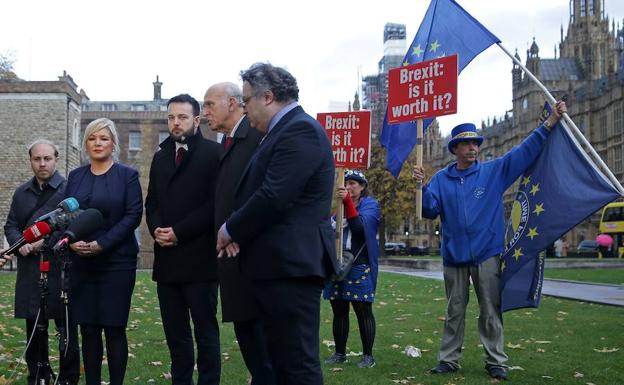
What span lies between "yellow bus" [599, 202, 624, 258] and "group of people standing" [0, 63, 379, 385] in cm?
5083

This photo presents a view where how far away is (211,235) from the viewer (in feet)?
18.4

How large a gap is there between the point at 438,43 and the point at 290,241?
4491mm

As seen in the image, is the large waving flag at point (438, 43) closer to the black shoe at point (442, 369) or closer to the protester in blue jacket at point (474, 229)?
the protester in blue jacket at point (474, 229)

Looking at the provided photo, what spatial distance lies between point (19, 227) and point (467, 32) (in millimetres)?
4741

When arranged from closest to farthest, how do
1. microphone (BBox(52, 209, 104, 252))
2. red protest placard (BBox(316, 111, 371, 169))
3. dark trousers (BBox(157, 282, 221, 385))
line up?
microphone (BBox(52, 209, 104, 252))
dark trousers (BBox(157, 282, 221, 385))
red protest placard (BBox(316, 111, 371, 169))

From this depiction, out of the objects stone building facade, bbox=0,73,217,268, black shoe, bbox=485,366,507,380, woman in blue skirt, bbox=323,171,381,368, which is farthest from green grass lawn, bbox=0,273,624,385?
stone building facade, bbox=0,73,217,268

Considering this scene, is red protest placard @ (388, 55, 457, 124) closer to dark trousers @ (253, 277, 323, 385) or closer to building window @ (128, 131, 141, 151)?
dark trousers @ (253, 277, 323, 385)

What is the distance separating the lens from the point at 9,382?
6.34m

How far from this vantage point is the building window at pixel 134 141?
167 feet

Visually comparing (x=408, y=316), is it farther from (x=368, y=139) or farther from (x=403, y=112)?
(x=403, y=112)

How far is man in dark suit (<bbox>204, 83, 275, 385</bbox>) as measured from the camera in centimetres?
482

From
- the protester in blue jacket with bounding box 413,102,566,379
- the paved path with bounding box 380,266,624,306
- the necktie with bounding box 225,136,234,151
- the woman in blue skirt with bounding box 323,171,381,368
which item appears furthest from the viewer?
the paved path with bounding box 380,266,624,306

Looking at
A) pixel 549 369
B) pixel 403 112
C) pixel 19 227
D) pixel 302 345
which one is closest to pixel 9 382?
pixel 19 227

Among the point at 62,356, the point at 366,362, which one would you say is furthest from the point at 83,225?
the point at 366,362
